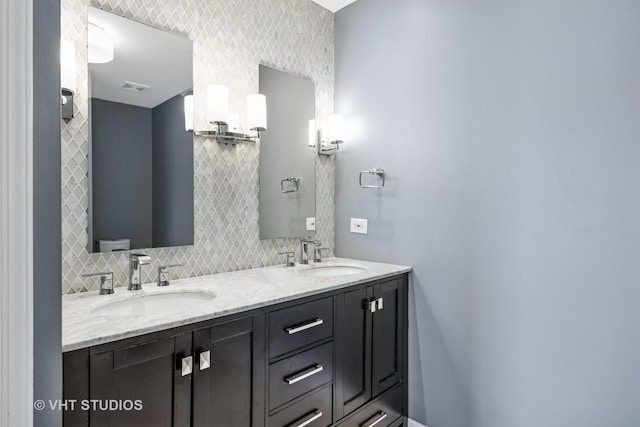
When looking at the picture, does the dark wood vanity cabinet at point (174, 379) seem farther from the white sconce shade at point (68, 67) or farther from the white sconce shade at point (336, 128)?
the white sconce shade at point (336, 128)

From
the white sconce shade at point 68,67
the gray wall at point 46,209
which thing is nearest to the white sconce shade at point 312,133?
the white sconce shade at point 68,67

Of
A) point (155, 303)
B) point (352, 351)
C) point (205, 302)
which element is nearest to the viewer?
point (205, 302)

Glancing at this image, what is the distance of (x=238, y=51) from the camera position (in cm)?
218

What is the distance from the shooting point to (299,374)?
1.67 metres

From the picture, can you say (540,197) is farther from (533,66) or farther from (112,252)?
(112,252)

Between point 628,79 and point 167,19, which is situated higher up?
point 167,19

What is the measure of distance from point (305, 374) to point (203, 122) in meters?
1.34

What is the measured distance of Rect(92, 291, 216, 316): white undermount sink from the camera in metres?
1.58

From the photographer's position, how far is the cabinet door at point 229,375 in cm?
134

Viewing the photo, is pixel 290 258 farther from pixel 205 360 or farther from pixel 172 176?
pixel 205 360

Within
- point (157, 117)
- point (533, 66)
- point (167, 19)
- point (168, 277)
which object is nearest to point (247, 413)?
point (168, 277)

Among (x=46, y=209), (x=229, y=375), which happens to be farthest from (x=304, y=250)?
(x=46, y=209)

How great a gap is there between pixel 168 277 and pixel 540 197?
69.8 inches

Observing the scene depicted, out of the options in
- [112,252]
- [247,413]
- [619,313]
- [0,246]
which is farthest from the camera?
[112,252]
